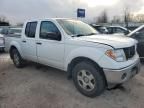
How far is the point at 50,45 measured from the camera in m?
5.21

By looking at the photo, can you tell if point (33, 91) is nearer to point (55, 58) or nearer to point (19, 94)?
point (19, 94)

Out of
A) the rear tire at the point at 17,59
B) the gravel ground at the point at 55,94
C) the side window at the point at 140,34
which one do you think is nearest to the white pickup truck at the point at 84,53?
the gravel ground at the point at 55,94

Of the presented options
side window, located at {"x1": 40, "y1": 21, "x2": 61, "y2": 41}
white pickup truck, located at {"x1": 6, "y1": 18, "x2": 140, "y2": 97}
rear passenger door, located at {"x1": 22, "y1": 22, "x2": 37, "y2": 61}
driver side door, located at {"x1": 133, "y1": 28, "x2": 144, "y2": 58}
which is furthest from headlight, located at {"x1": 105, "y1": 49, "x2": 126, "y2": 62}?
driver side door, located at {"x1": 133, "y1": 28, "x2": 144, "y2": 58}

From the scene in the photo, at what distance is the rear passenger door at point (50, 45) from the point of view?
498 centimetres

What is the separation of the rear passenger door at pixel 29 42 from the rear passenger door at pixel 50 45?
0.34 meters

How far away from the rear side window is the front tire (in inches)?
87.2

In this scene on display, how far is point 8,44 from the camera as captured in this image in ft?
24.9

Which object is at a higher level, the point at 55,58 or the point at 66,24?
the point at 66,24

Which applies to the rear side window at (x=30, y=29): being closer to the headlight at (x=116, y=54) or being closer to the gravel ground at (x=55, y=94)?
the gravel ground at (x=55, y=94)

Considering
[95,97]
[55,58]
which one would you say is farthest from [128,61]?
[55,58]

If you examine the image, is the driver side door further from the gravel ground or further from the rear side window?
the rear side window

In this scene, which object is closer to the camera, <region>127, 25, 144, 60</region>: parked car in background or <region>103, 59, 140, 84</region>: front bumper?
<region>103, 59, 140, 84</region>: front bumper

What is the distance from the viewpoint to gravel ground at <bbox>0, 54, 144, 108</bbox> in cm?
416

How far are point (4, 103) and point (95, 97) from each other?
207cm
